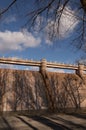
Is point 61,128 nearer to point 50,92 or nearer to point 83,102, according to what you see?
point 50,92

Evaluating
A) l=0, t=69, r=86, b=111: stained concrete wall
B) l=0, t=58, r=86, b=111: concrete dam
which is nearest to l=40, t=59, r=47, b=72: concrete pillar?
l=0, t=58, r=86, b=111: concrete dam

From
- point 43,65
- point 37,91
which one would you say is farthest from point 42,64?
point 37,91

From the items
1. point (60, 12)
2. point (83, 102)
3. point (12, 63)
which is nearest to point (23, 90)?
point (12, 63)

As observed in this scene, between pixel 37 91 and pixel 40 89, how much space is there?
1.98 ft

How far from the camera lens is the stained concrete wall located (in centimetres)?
3484

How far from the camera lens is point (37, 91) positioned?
37.4 m

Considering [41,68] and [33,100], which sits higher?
[41,68]

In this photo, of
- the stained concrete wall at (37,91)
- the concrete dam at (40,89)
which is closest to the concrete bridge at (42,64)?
the concrete dam at (40,89)

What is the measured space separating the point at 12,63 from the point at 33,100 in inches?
245

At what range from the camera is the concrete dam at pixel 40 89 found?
3497 cm

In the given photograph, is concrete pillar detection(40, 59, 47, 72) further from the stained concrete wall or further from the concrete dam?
the stained concrete wall

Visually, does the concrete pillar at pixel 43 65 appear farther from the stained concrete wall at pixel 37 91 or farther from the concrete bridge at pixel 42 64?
the stained concrete wall at pixel 37 91

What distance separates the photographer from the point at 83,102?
43094 millimetres

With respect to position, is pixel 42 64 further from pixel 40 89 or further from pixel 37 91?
pixel 37 91
